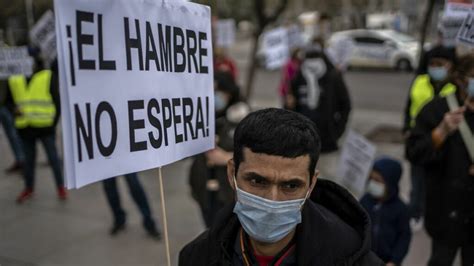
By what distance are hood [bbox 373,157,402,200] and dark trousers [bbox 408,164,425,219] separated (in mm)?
1802

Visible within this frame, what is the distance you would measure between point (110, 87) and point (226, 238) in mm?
704

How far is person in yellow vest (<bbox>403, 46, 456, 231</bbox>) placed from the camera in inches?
174

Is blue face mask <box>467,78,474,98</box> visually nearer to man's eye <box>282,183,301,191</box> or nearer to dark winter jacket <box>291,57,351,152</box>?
man's eye <box>282,183,301,191</box>

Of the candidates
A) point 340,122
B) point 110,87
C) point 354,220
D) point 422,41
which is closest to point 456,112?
point 354,220

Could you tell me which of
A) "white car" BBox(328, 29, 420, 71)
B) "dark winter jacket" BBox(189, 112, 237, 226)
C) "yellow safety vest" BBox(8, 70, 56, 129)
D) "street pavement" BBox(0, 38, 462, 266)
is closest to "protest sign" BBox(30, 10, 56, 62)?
"yellow safety vest" BBox(8, 70, 56, 129)

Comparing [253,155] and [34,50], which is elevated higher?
[34,50]

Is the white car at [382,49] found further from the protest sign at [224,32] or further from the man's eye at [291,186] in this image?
the man's eye at [291,186]

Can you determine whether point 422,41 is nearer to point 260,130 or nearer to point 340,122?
point 340,122

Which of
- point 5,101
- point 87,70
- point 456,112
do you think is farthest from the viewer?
point 5,101

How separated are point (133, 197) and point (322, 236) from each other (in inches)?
136

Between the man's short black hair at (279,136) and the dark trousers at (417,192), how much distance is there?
3667 mm

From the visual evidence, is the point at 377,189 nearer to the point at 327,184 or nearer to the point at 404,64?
the point at 327,184

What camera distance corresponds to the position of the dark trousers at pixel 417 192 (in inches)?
194

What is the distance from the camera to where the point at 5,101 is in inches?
238
